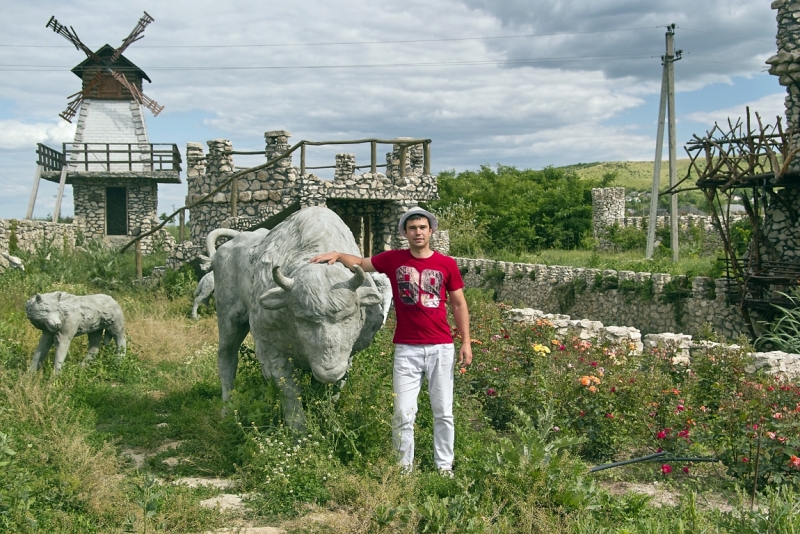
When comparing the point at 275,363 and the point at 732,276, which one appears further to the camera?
→ the point at 732,276

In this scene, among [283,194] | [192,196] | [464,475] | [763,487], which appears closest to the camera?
[464,475]

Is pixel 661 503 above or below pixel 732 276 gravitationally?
below

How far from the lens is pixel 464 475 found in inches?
186

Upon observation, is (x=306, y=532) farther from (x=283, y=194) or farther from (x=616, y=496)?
(x=283, y=194)

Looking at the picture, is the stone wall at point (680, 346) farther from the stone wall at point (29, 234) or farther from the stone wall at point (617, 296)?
the stone wall at point (29, 234)

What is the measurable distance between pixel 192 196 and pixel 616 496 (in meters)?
15.1

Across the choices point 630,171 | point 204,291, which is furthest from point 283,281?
point 630,171

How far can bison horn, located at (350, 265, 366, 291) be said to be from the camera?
5117mm

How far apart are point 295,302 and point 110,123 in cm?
3293

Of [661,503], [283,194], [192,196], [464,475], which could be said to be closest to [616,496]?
[661,503]

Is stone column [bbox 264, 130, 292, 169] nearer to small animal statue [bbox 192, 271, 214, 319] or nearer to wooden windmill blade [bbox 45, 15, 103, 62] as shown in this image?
small animal statue [bbox 192, 271, 214, 319]

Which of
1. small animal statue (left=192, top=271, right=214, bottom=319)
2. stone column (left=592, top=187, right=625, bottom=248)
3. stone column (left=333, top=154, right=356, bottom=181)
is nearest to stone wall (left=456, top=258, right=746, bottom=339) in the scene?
stone column (left=333, top=154, right=356, bottom=181)

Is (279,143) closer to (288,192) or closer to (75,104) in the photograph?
(288,192)

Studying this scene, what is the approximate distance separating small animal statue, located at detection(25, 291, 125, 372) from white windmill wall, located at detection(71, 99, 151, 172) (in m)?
25.7
